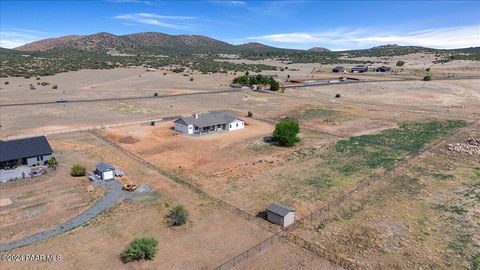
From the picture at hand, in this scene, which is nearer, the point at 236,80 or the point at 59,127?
the point at 59,127

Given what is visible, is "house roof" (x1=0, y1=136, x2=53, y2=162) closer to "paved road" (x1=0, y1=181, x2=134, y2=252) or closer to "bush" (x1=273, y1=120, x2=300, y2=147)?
"paved road" (x1=0, y1=181, x2=134, y2=252)

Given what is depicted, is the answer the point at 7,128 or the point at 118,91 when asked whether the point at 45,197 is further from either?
the point at 118,91

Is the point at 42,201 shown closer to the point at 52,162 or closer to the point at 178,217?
the point at 52,162

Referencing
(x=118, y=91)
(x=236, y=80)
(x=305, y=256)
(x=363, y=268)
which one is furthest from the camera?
(x=236, y=80)

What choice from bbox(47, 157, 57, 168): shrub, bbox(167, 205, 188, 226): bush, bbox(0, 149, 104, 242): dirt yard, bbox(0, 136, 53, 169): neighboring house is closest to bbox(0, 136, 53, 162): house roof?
bbox(0, 136, 53, 169): neighboring house

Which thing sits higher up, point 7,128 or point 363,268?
point 7,128

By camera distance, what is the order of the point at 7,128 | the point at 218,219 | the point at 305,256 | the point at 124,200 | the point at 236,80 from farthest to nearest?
the point at 236,80
the point at 7,128
the point at 124,200
the point at 218,219
the point at 305,256

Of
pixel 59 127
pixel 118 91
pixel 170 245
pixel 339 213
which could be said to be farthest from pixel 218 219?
pixel 118 91
